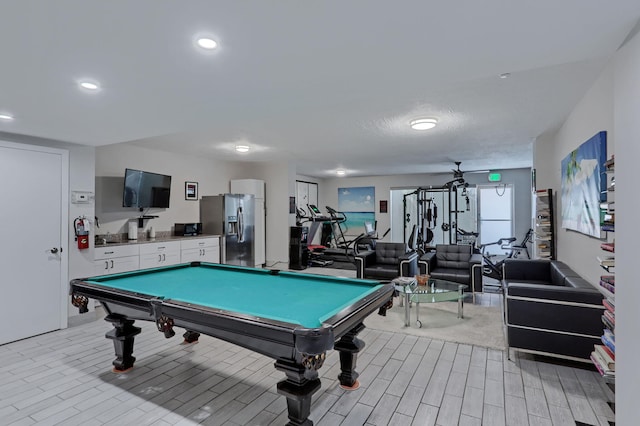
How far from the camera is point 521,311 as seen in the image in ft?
9.64

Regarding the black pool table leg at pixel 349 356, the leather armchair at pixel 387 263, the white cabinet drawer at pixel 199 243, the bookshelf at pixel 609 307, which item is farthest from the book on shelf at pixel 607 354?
the white cabinet drawer at pixel 199 243

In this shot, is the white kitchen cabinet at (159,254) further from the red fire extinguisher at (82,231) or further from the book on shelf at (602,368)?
the book on shelf at (602,368)

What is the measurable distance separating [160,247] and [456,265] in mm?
4991

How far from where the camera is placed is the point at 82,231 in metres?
4.16

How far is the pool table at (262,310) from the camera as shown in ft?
5.74

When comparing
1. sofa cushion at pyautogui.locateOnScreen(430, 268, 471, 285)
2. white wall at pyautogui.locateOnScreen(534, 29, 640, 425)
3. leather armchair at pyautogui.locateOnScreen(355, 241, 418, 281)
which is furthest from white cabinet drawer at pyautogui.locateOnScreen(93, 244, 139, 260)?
white wall at pyautogui.locateOnScreen(534, 29, 640, 425)

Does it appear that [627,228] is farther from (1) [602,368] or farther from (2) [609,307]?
(1) [602,368]

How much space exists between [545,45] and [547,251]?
152 inches

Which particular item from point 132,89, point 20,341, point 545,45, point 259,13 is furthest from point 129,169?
point 545,45

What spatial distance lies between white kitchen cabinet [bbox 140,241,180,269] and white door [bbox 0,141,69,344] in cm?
113

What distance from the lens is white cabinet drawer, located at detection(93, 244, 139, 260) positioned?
14.8 ft

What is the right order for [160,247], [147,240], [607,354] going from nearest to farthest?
[607,354] → [160,247] → [147,240]

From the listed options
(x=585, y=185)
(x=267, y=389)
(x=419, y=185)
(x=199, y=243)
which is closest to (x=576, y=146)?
(x=585, y=185)

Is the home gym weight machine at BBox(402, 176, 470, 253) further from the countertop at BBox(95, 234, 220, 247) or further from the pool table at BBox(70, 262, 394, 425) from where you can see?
the pool table at BBox(70, 262, 394, 425)
